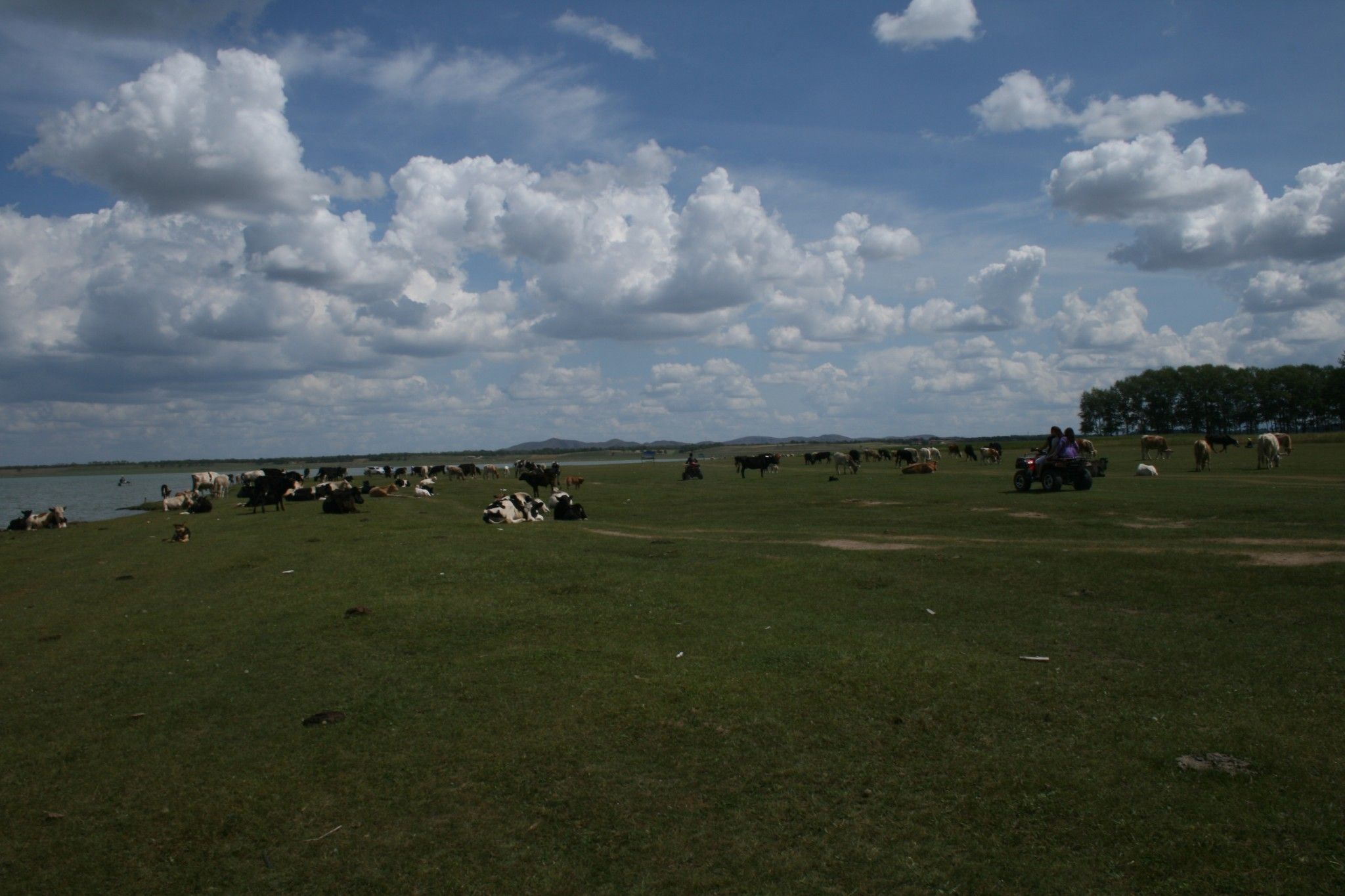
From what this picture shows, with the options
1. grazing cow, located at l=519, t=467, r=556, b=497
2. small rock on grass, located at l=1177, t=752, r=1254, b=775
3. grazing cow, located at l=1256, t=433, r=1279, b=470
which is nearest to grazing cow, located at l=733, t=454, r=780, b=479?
grazing cow, located at l=519, t=467, r=556, b=497

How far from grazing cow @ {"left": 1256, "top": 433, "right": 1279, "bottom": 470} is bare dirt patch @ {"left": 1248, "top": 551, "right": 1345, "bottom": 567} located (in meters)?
30.2

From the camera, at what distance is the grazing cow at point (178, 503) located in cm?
3431

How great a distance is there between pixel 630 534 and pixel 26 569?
1321 centimetres

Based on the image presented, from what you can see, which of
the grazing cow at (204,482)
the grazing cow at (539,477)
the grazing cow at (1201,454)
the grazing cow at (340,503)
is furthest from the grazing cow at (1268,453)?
the grazing cow at (204,482)

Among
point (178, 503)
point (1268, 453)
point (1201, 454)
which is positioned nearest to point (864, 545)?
point (1201, 454)

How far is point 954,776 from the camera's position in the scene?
19.7 ft

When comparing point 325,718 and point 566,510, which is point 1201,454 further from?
point 325,718

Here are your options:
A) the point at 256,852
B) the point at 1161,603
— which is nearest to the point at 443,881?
the point at 256,852

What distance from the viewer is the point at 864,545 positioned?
16.7 metres

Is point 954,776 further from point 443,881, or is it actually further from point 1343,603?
point 1343,603

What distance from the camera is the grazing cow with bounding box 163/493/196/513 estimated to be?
113ft

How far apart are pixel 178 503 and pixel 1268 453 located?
49.8 metres

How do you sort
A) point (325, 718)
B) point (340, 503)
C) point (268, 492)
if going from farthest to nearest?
point (268, 492) < point (340, 503) < point (325, 718)

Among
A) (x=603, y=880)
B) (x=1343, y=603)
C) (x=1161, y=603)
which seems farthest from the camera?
(x=1161, y=603)
